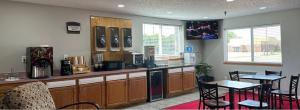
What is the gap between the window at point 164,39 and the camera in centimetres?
709

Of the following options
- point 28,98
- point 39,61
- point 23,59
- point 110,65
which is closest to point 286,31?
point 110,65

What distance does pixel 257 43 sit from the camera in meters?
7.18

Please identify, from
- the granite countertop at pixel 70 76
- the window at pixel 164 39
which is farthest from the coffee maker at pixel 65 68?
the window at pixel 164 39

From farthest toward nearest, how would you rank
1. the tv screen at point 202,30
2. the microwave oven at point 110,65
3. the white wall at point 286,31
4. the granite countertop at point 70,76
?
the tv screen at point 202,30, the white wall at point 286,31, the microwave oven at point 110,65, the granite countertop at point 70,76

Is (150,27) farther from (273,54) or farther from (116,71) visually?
(273,54)

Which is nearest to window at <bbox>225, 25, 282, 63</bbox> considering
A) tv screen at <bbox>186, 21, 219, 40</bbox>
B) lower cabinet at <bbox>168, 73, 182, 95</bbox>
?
tv screen at <bbox>186, 21, 219, 40</bbox>

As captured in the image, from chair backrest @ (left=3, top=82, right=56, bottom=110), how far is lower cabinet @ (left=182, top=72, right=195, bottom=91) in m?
4.27

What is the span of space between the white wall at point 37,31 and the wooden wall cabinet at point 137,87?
47.9 inches

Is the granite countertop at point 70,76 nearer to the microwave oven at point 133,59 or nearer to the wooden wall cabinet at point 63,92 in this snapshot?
the wooden wall cabinet at point 63,92

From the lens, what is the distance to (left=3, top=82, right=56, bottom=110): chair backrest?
294 cm

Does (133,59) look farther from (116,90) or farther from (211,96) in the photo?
(211,96)

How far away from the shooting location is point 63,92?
4.55 metres

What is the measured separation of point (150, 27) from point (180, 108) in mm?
2747

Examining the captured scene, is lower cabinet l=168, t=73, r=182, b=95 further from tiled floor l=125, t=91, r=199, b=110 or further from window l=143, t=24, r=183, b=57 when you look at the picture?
window l=143, t=24, r=183, b=57
